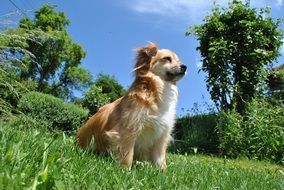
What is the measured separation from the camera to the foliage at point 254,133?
35.5 feet

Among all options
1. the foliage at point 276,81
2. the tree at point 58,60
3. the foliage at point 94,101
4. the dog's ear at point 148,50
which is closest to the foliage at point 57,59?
the tree at point 58,60

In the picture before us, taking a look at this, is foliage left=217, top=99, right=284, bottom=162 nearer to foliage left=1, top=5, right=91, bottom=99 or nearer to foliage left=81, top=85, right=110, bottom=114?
foliage left=81, top=85, right=110, bottom=114

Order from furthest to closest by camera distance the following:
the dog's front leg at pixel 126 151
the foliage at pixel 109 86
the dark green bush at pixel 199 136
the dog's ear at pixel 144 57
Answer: the foliage at pixel 109 86 < the dark green bush at pixel 199 136 < the dog's ear at pixel 144 57 < the dog's front leg at pixel 126 151

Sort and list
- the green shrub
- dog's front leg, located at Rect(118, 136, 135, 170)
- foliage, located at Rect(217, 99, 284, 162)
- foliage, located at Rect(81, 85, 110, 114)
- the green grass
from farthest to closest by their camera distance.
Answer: foliage, located at Rect(81, 85, 110, 114) → the green shrub → foliage, located at Rect(217, 99, 284, 162) → dog's front leg, located at Rect(118, 136, 135, 170) → the green grass

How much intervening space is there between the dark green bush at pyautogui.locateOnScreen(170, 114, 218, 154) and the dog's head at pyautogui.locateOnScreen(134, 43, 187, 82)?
596 cm

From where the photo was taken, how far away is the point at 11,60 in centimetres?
752

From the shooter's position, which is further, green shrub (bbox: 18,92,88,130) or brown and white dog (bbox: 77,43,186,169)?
green shrub (bbox: 18,92,88,130)

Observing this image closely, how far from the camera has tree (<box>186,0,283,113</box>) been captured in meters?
12.9

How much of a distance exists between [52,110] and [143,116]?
11.5 m

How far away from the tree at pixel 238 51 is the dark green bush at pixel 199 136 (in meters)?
0.64

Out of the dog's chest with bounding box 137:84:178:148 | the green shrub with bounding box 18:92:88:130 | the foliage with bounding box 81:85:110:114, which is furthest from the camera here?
the foliage with bounding box 81:85:110:114

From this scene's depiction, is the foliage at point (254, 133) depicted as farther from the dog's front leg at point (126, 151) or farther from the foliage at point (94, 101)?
the foliage at point (94, 101)

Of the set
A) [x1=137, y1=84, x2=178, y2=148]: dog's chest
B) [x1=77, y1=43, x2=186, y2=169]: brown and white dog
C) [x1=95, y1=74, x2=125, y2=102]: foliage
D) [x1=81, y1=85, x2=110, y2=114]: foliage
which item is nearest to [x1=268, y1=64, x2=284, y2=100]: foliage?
[x1=81, y1=85, x2=110, y2=114]: foliage

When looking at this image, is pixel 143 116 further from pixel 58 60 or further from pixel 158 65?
pixel 58 60
